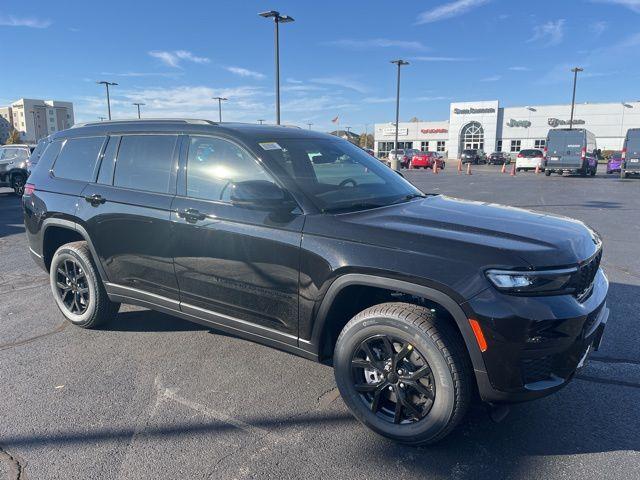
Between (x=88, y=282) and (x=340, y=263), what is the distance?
2.70 meters

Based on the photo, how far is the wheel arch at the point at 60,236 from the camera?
4.24 metres

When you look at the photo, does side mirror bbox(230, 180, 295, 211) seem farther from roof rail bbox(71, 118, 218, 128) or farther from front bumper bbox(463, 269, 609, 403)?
front bumper bbox(463, 269, 609, 403)

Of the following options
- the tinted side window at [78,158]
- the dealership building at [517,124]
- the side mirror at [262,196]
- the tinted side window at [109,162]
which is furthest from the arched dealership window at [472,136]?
the side mirror at [262,196]

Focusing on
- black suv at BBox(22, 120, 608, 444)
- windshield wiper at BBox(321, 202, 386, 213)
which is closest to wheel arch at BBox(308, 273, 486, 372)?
black suv at BBox(22, 120, 608, 444)

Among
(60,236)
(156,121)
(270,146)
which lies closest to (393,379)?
(270,146)

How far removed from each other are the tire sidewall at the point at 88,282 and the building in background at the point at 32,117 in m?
132

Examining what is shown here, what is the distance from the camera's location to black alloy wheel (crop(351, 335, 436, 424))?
2723 millimetres

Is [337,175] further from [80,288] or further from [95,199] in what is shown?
[80,288]

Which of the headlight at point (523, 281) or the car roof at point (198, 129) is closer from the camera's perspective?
the headlight at point (523, 281)

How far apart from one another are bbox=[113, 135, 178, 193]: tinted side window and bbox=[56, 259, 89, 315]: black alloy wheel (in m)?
1.03

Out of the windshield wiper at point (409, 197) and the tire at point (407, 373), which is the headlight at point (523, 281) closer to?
the tire at point (407, 373)

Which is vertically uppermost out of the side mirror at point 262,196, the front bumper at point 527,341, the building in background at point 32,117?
the building in background at point 32,117

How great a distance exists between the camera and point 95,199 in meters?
4.14

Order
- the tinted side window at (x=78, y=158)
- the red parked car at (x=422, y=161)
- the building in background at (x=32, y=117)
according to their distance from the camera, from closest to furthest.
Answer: the tinted side window at (x=78, y=158) < the red parked car at (x=422, y=161) < the building in background at (x=32, y=117)
